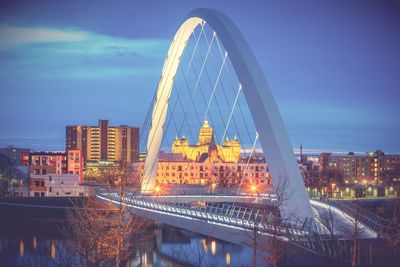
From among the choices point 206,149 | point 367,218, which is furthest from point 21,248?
point 206,149

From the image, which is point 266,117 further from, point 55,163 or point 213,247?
point 55,163

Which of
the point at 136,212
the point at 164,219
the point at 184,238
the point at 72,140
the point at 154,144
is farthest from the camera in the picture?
the point at 72,140

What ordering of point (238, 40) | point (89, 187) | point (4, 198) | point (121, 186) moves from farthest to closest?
point (89, 187)
point (4, 198)
point (238, 40)
point (121, 186)

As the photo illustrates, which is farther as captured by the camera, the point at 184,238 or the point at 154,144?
the point at 154,144

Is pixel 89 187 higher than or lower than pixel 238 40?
lower

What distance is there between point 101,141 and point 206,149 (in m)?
46.9

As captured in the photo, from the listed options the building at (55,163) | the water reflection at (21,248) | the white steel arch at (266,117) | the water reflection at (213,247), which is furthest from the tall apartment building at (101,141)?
the white steel arch at (266,117)

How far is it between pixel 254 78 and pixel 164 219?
8.42m

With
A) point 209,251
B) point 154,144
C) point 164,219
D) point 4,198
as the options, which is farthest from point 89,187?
point 164,219

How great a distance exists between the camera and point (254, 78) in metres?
28.8

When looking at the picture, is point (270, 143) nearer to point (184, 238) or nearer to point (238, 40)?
point (238, 40)

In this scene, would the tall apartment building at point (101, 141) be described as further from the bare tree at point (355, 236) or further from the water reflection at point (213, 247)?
the bare tree at point (355, 236)

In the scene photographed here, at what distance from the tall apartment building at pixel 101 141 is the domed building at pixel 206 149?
1228 inches

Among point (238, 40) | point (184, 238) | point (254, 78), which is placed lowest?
point (184, 238)
